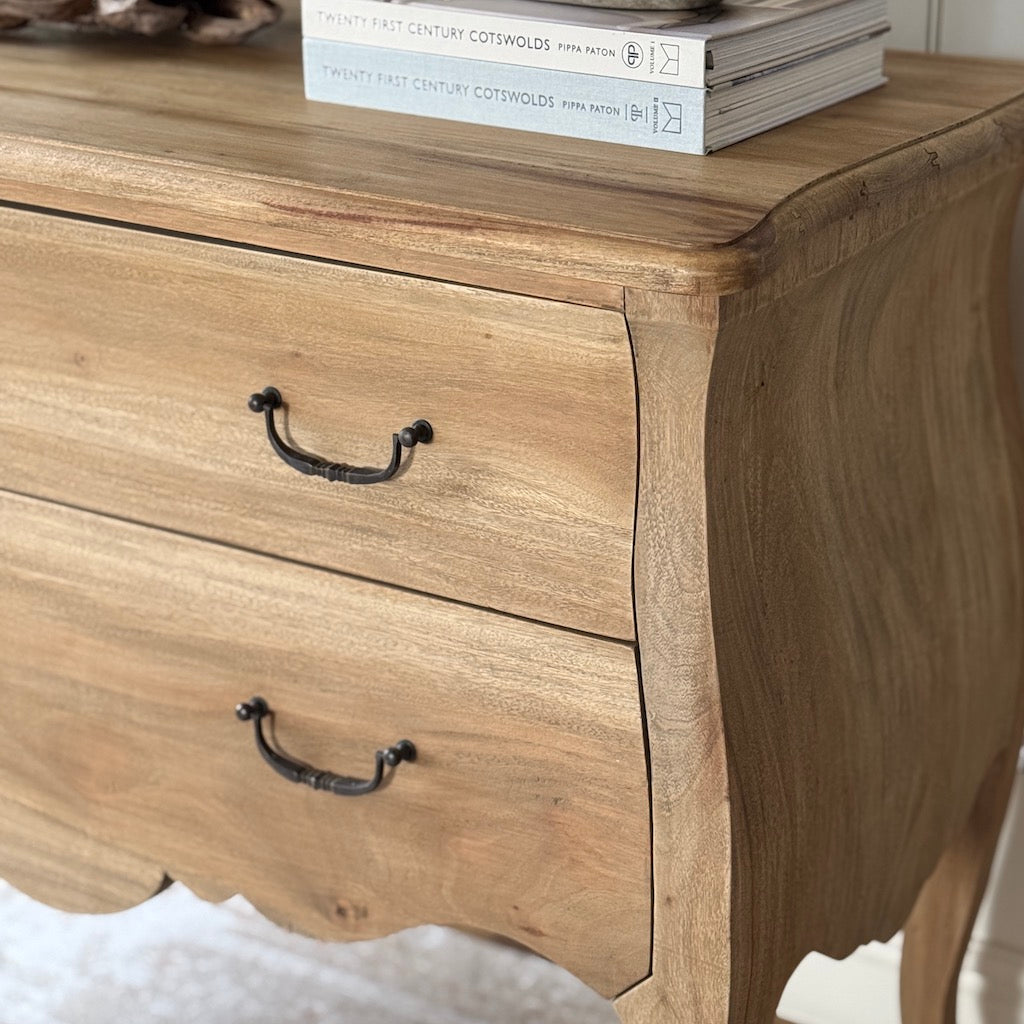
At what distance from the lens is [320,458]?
29.7 inches

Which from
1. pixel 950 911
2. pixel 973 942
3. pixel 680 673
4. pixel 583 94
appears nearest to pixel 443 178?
pixel 583 94

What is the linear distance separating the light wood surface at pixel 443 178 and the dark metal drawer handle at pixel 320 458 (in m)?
0.08

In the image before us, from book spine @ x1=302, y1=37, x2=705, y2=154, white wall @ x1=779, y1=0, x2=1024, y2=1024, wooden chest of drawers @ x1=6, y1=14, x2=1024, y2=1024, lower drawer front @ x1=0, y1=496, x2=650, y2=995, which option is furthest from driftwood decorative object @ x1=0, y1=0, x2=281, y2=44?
white wall @ x1=779, y1=0, x2=1024, y2=1024

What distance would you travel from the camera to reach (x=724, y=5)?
2.67 feet

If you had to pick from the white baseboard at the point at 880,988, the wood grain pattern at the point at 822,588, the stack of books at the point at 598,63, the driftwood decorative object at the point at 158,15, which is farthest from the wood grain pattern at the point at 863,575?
the driftwood decorative object at the point at 158,15

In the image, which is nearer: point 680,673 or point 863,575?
point 680,673

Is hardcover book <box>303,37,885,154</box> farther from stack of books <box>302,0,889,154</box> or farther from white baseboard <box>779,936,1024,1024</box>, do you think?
white baseboard <box>779,936,1024,1024</box>

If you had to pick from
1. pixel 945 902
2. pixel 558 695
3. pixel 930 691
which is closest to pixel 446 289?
pixel 558 695

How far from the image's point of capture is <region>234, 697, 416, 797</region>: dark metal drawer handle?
2.55ft

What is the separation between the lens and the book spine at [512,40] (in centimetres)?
72

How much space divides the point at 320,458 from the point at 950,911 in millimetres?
625

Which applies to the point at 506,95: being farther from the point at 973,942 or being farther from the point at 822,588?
the point at 973,942

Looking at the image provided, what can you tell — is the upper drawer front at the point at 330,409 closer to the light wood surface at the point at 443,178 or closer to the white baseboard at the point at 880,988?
the light wood surface at the point at 443,178

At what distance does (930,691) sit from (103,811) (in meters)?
0.51
